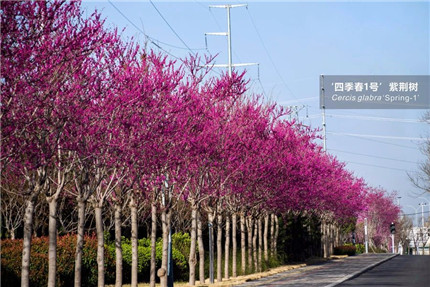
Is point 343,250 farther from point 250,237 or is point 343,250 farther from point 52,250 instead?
point 52,250

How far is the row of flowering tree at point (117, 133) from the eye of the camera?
16.9 meters

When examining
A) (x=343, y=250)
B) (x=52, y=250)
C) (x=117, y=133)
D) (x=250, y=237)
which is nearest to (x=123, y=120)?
(x=117, y=133)

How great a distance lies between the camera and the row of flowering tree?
16875mm

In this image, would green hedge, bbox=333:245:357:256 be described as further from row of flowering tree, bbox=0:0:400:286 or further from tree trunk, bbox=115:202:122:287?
tree trunk, bbox=115:202:122:287

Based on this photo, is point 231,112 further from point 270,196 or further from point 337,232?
point 337,232

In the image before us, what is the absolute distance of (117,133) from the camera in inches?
869

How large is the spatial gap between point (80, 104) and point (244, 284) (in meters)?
15.5

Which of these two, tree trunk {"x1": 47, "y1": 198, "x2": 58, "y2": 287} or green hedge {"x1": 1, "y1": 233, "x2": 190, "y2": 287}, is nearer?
tree trunk {"x1": 47, "y1": 198, "x2": 58, "y2": 287}

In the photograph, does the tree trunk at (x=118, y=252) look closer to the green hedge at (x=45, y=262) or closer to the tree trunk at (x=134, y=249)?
the tree trunk at (x=134, y=249)

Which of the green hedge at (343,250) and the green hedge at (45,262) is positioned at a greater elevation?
the green hedge at (343,250)

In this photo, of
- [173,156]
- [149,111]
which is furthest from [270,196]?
[149,111]

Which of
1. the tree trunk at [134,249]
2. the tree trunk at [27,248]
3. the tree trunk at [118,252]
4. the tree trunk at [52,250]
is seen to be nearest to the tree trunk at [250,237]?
the tree trunk at [134,249]

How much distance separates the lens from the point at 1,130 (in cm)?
1631

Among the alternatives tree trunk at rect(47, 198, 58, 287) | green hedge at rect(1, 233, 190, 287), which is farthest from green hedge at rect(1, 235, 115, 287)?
tree trunk at rect(47, 198, 58, 287)
